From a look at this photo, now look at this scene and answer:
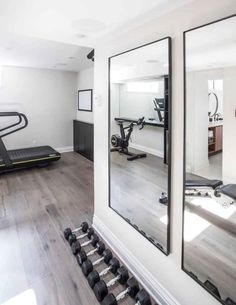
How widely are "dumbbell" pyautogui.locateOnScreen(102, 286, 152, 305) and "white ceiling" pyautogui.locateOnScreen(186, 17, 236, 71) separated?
1.61 m

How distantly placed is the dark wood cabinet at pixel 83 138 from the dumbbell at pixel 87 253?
3.58m

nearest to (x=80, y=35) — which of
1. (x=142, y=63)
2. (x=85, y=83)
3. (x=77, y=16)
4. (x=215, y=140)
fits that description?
(x=77, y=16)

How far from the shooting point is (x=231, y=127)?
1.35 m

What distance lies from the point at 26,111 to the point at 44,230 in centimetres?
414

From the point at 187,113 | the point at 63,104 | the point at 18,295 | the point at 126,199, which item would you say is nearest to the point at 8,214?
the point at 18,295

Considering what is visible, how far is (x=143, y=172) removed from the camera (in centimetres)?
237

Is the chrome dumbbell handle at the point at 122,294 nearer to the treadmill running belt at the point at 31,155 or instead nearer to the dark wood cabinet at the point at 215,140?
the dark wood cabinet at the point at 215,140

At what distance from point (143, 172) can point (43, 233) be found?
1.37 m

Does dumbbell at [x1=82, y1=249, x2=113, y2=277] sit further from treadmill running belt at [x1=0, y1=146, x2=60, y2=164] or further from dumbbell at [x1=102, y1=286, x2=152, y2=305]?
treadmill running belt at [x1=0, y1=146, x2=60, y2=164]

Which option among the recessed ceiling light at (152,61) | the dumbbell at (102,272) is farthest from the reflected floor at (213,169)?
the dumbbell at (102,272)

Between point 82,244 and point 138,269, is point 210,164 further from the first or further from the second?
point 82,244

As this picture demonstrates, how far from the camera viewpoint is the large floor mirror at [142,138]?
66.7 inches

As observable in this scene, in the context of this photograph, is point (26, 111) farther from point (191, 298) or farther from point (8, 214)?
point (191, 298)

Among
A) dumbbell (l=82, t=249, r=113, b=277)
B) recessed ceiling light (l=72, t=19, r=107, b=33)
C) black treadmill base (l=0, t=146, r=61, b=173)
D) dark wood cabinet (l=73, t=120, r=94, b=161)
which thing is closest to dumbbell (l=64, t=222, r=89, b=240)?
dumbbell (l=82, t=249, r=113, b=277)
